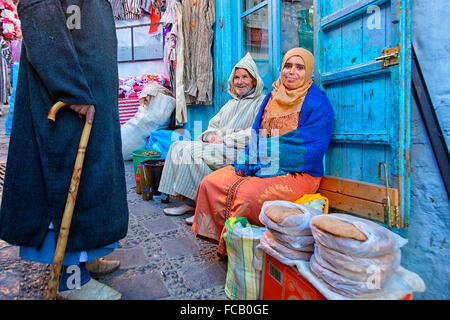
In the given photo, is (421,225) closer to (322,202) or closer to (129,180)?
(322,202)

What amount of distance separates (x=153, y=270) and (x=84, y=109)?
1134 mm

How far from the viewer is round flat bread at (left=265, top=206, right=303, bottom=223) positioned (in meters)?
1.41

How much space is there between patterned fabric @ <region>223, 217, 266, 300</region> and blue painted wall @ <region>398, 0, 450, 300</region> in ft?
2.93

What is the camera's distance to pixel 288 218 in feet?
4.52

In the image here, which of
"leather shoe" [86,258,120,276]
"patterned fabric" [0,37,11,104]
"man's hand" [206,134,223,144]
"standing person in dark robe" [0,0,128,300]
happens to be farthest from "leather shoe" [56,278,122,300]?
"patterned fabric" [0,37,11,104]

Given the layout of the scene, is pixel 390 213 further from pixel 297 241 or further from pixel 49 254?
pixel 49 254

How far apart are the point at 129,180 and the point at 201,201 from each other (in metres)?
2.65

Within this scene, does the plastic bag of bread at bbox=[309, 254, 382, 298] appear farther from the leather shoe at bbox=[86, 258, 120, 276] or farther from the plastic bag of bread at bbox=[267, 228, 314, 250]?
the leather shoe at bbox=[86, 258, 120, 276]

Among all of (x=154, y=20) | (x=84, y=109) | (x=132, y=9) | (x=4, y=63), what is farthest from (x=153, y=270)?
(x=4, y=63)

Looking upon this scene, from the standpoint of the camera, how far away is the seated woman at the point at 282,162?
195cm

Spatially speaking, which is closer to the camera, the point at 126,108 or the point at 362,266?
the point at 362,266

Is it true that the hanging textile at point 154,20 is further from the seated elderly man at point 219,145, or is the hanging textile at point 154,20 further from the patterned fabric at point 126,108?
the seated elderly man at point 219,145

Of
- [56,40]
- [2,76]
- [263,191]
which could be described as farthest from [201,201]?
[2,76]

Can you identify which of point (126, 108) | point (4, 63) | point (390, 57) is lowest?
point (390, 57)
